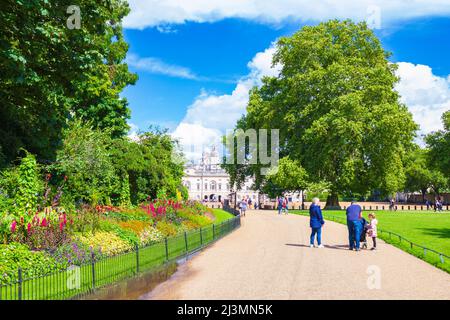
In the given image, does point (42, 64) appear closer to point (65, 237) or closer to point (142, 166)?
point (65, 237)

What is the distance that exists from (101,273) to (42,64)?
27.7ft

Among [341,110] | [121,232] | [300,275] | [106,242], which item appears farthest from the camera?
[341,110]

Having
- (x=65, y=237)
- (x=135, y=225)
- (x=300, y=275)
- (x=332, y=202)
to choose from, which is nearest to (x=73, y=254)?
(x=65, y=237)

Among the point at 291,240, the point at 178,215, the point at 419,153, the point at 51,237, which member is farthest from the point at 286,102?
the point at 419,153

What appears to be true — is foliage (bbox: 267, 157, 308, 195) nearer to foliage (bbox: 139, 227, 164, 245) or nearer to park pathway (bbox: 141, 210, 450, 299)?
foliage (bbox: 139, 227, 164, 245)

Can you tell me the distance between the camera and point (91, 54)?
671 inches

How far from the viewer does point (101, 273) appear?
11906 millimetres

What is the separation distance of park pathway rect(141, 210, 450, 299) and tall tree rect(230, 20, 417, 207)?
98.5 feet

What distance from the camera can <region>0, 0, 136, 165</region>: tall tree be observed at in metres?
15.0

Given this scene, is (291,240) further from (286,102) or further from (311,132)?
(286,102)

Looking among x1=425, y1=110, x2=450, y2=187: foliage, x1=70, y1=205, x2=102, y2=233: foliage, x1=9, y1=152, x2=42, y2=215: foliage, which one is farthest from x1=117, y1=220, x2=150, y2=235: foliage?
x1=425, y1=110, x2=450, y2=187: foliage

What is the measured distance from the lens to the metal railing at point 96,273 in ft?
31.8

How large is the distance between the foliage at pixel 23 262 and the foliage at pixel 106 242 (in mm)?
2476

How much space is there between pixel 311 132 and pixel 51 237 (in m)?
35.8
